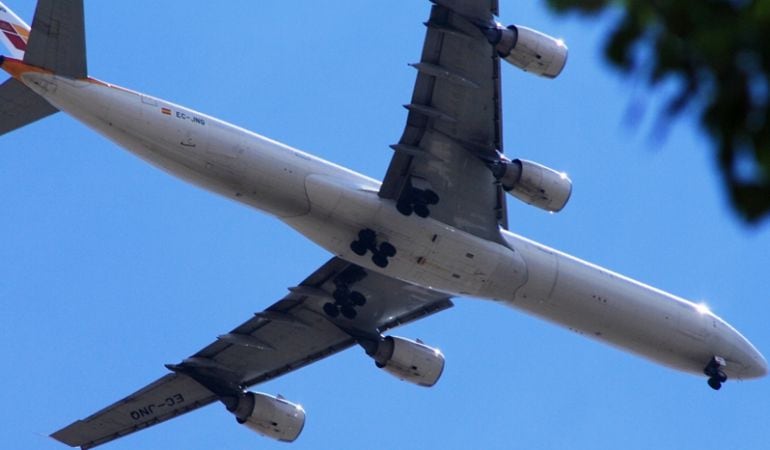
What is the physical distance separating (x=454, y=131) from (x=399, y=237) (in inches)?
123

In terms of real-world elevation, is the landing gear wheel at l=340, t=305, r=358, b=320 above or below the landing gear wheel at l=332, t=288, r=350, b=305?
below

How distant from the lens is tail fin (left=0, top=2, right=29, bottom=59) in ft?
96.5

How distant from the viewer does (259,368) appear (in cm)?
3653

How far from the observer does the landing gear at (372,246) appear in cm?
2852

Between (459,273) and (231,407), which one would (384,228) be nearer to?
(459,273)

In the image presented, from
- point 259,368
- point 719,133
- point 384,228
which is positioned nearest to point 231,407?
point 259,368

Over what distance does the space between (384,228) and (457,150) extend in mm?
2881

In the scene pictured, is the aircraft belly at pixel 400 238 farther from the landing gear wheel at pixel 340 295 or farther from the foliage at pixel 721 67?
the foliage at pixel 721 67

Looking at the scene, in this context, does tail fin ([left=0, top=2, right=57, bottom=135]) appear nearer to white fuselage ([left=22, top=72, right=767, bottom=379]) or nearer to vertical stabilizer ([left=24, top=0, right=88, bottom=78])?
white fuselage ([left=22, top=72, right=767, bottom=379])

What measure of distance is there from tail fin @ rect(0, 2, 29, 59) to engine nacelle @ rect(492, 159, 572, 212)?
13.2 meters

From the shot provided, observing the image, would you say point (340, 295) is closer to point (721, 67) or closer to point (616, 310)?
point (616, 310)

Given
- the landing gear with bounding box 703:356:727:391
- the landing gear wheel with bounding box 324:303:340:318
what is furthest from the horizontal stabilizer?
the landing gear with bounding box 703:356:727:391

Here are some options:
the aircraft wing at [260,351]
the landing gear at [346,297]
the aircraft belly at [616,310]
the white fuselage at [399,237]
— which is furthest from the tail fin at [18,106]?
the aircraft belly at [616,310]

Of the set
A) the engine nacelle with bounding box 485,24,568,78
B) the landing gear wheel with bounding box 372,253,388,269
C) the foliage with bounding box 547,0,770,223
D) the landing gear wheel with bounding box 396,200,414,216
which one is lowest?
the foliage with bounding box 547,0,770,223
